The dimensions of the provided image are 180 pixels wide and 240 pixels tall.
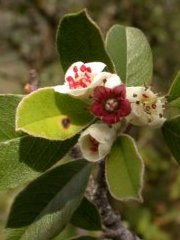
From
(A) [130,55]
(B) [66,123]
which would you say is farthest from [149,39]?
(B) [66,123]

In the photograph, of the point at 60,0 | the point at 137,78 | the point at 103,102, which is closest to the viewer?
the point at 103,102

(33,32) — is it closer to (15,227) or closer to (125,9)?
(125,9)

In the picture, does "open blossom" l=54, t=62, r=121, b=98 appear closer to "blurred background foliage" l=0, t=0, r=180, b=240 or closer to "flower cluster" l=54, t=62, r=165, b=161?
"flower cluster" l=54, t=62, r=165, b=161

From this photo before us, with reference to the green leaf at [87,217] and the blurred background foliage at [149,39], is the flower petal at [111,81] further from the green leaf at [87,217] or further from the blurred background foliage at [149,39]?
the blurred background foliage at [149,39]

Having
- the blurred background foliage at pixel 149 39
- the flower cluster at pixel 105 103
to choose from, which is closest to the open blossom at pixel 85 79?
the flower cluster at pixel 105 103

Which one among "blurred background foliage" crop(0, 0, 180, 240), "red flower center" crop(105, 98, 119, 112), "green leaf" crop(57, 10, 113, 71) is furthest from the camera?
"blurred background foliage" crop(0, 0, 180, 240)

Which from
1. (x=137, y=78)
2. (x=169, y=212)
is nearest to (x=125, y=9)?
(x=169, y=212)

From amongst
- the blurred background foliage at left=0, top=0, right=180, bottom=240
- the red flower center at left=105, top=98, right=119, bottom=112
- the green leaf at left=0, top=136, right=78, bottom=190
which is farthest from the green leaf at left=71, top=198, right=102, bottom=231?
the blurred background foliage at left=0, top=0, right=180, bottom=240
